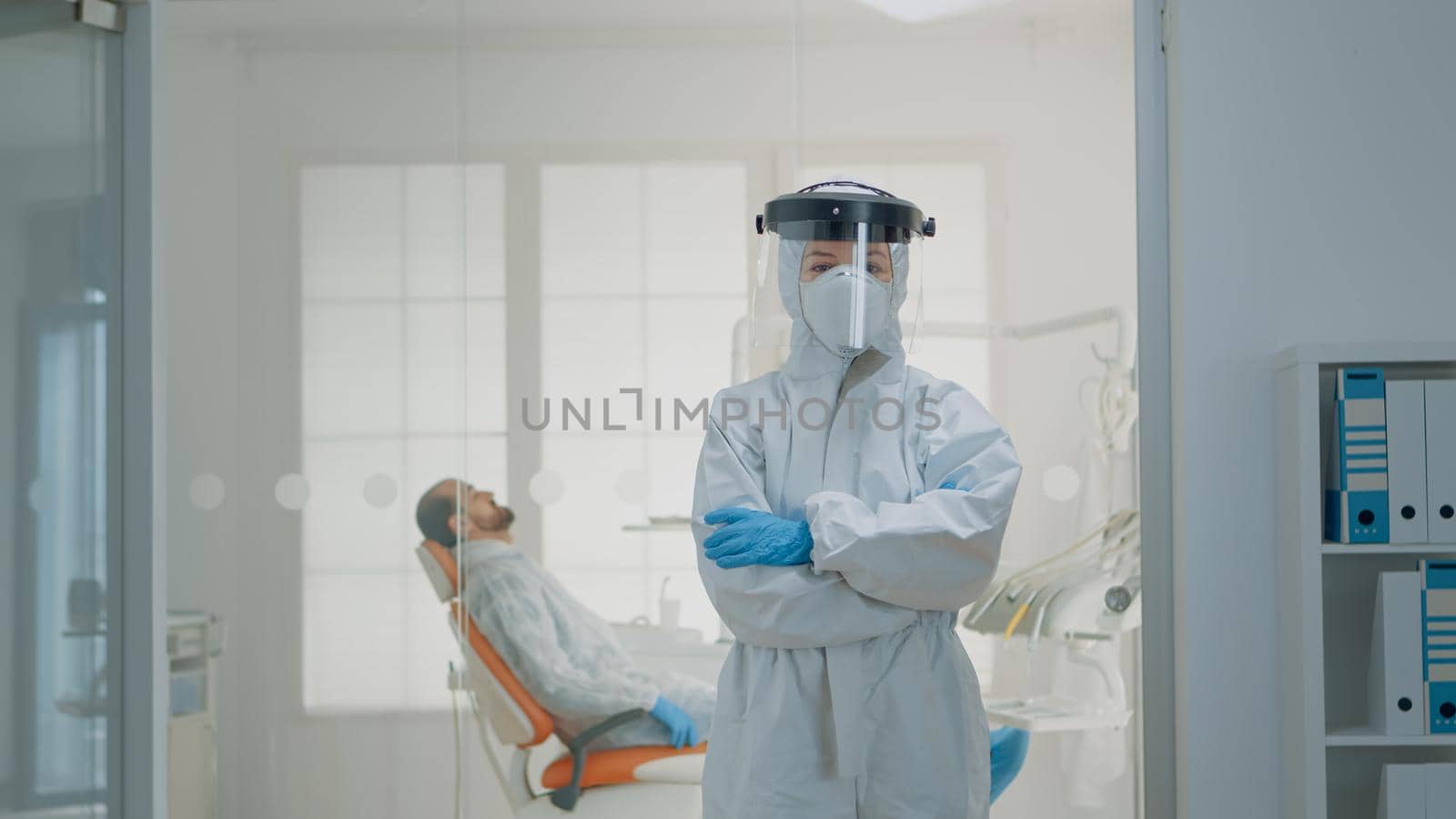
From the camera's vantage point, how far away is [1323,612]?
7.40 feet

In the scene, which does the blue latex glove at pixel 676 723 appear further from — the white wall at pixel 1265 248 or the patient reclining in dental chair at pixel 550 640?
the white wall at pixel 1265 248

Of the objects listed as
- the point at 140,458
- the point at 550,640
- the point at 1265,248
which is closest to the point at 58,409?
the point at 140,458

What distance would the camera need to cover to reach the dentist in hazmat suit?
1859 mm

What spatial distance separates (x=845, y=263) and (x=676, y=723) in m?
1.07

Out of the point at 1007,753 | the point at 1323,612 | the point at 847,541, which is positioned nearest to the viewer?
the point at 847,541

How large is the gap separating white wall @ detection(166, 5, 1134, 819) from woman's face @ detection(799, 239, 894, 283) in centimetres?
60

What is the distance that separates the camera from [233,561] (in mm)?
2734

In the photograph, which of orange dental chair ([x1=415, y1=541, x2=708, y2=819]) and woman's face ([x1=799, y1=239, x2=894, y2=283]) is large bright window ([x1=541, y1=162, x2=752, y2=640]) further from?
woman's face ([x1=799, y1=239, x2=894, y2=283])

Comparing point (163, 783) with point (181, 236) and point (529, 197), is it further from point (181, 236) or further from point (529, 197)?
point (529, 197)

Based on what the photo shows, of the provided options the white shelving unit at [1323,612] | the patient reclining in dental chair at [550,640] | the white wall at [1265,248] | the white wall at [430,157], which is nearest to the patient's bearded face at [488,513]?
the patient reclining in dental chair at [550,640]

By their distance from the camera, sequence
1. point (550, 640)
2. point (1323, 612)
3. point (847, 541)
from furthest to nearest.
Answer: point (550, 640) < point (1323, 612) < point (847, 541)

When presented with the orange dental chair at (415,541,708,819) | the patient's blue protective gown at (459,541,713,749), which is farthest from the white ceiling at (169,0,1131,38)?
the orange dental chair at (415,541,708,819)

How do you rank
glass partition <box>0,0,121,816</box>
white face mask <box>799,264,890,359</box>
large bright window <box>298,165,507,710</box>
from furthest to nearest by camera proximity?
large bright window <box>298,165,507,710</box> < glass partition <box>0,0,121,816</box> < white face mask <box>799,264,890,359</box>

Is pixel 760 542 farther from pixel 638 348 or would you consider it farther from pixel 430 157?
pixel 430 157
